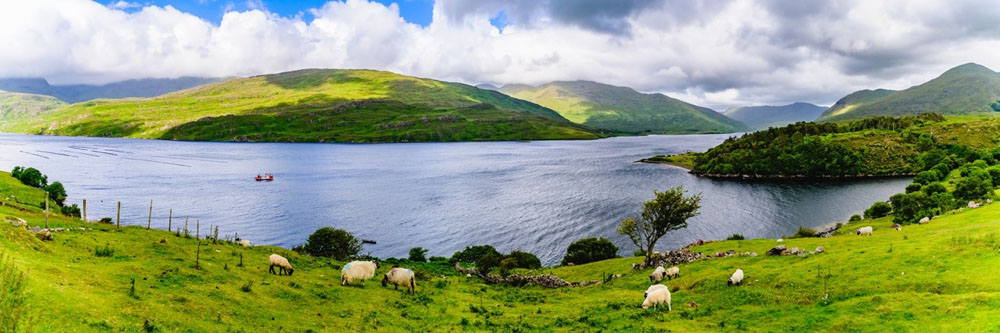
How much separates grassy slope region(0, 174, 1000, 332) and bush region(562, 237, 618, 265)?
26136 millimetres

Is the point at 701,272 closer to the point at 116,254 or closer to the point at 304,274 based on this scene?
the point at 304,274

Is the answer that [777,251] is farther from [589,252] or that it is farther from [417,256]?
[417,256]

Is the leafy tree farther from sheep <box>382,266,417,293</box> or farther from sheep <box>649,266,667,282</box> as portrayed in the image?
sheep <box>649,266,667,282</box>

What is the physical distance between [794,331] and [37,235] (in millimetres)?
41933

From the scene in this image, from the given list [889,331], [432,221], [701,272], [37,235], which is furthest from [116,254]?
[432,221]

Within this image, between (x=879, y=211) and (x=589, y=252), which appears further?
(x=879, y=211)

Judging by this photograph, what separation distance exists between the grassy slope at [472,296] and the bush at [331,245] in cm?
2132

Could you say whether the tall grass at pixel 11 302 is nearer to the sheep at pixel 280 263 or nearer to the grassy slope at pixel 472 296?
the grassy slope at pixel 472 296

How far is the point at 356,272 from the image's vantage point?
35.0 m

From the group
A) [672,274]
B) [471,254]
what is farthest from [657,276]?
[471,254]

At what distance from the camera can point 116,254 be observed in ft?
89.2

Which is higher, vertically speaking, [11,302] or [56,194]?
[11,302]

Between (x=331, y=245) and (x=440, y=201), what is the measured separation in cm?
5811

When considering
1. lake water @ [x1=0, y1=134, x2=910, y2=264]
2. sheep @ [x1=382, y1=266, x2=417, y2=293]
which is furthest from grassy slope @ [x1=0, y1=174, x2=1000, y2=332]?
lake water @ [x1=0, y1=134, x2=910, y2=264]
